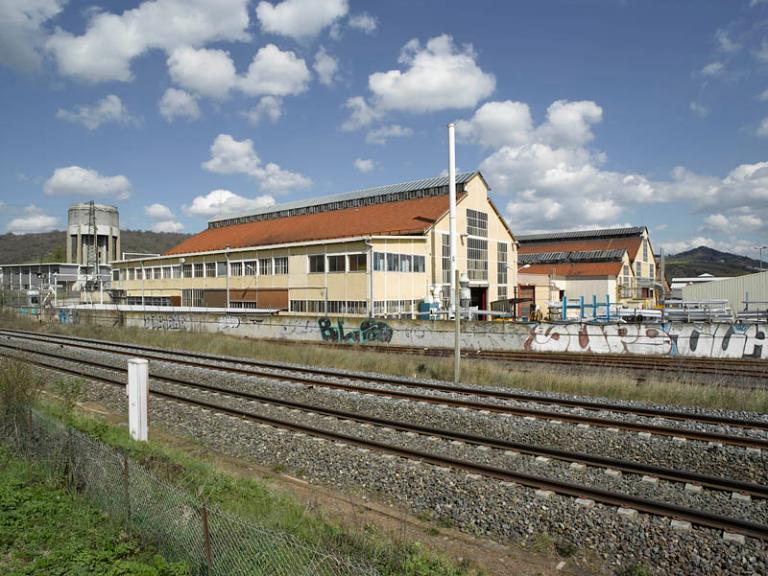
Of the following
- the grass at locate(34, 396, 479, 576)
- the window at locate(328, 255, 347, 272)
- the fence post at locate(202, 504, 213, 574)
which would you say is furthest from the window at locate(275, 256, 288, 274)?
the fence post at locate(202, 504, 213, 574)

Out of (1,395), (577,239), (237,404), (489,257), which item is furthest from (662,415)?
(577,239)

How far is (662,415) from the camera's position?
12.4m

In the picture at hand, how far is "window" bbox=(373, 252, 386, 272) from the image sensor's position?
3575 centimetres

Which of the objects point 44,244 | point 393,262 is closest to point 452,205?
point 393,262

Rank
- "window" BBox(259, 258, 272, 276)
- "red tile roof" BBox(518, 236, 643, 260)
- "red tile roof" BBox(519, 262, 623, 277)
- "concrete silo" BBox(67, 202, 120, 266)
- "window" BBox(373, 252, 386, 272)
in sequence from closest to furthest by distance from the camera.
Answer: "window" BBox(373, 252, 386, 272) → "window" BBox(259, 258, 272, 276) → "red tile roof" BBox(519, 262, 623, 277) → "red tile roof" BBox(518, 236, 643, 260) → "concrete silo" BBox(67, 202, 120, 266)

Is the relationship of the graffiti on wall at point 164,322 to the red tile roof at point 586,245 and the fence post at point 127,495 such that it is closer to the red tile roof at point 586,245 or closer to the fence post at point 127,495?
the fence post at point 127,495

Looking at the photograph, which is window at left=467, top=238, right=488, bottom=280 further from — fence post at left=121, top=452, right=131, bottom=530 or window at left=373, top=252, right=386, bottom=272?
fence post at left=121, top=452, right=131, bottom=530

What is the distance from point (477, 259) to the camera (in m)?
47.7

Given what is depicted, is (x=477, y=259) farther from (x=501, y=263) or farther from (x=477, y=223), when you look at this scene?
(x=501, y=263)

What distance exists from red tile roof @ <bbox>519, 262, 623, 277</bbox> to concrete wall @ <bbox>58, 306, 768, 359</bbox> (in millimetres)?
42028

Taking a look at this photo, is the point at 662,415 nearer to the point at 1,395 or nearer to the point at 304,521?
the point at 304,521

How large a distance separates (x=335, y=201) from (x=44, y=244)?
519ft

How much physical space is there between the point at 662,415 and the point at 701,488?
4587 mm

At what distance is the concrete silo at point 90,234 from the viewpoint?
8588cm
